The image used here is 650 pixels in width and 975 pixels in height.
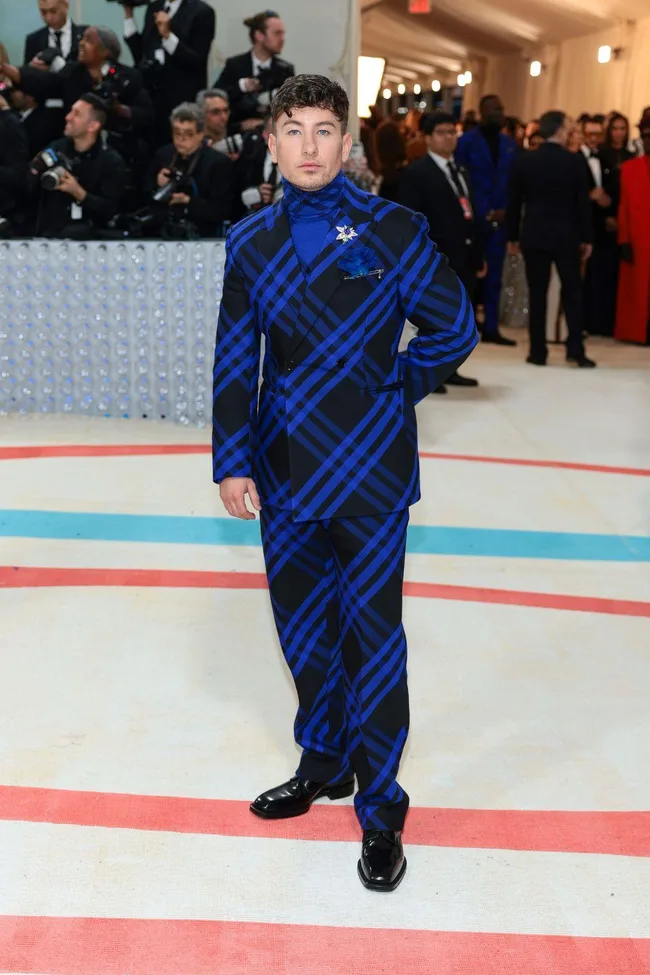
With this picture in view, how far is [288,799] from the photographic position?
2.30m

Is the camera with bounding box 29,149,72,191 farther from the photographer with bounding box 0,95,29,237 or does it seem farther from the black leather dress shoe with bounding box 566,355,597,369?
the black leather dress shoe with bounding box 566,355,597,369

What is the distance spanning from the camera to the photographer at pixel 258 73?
22.1 ft

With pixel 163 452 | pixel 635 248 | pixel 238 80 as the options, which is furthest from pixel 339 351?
pixel 635 248

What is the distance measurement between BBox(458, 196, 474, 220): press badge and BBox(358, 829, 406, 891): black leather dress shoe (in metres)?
4.88

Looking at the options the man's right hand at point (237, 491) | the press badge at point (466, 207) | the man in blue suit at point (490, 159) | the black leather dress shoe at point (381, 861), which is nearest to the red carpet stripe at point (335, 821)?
the black leather dress shoe at point (381, 861)

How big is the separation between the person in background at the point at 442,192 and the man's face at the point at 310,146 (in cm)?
441

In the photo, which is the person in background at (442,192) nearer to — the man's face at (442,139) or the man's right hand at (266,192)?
the man's face at (442,139)

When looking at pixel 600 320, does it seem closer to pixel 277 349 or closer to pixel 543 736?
pixel 543 736

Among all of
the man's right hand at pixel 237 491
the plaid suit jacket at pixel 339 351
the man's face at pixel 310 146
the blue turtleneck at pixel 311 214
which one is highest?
the man's face at pixel 310 146

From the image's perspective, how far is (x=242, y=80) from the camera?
22.0 ft

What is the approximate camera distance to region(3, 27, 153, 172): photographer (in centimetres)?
626

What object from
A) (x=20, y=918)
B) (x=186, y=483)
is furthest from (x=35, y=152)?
(x=20, y=918)

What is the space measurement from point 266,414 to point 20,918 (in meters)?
0.94

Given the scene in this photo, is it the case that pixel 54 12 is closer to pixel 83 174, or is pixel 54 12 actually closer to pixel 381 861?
pixel 83 174
